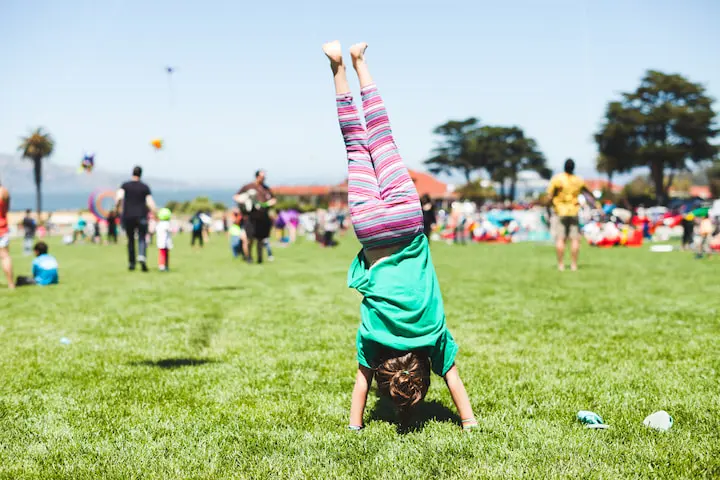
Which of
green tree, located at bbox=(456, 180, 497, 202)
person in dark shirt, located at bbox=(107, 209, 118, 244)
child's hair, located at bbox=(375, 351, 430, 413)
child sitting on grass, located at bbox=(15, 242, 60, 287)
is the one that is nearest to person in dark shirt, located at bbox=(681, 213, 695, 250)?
child sitting on grass, located at bbox=(15, 242, 60, 287)

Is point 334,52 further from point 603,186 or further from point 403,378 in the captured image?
point 603,186

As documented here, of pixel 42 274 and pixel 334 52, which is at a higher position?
pixel 334 52

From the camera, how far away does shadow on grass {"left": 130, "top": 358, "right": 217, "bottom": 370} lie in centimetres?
541

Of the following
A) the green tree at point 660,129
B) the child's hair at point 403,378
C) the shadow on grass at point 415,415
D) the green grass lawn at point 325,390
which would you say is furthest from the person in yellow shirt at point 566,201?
the green tree at point 660,129

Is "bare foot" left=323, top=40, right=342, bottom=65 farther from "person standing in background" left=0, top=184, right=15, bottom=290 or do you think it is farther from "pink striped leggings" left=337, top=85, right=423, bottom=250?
"person standing in background" left=0, top=184, right=15, bottom=290

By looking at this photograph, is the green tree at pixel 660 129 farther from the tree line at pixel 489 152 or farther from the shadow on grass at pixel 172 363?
the shadow on grass at pixel 172 363

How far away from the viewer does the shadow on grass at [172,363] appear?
5.41 meters

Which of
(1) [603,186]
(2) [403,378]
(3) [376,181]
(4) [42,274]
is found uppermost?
(1) [603,186]

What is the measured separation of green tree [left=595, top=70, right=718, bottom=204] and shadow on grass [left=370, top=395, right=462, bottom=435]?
230ft

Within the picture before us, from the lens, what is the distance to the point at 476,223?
29.6 m

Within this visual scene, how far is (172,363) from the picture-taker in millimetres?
5496

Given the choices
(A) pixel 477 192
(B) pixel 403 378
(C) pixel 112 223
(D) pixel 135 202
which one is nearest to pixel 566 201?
(D) pixel 135 202

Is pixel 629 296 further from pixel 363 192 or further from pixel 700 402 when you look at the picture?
pixel 363 192

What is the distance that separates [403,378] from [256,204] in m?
11.1
